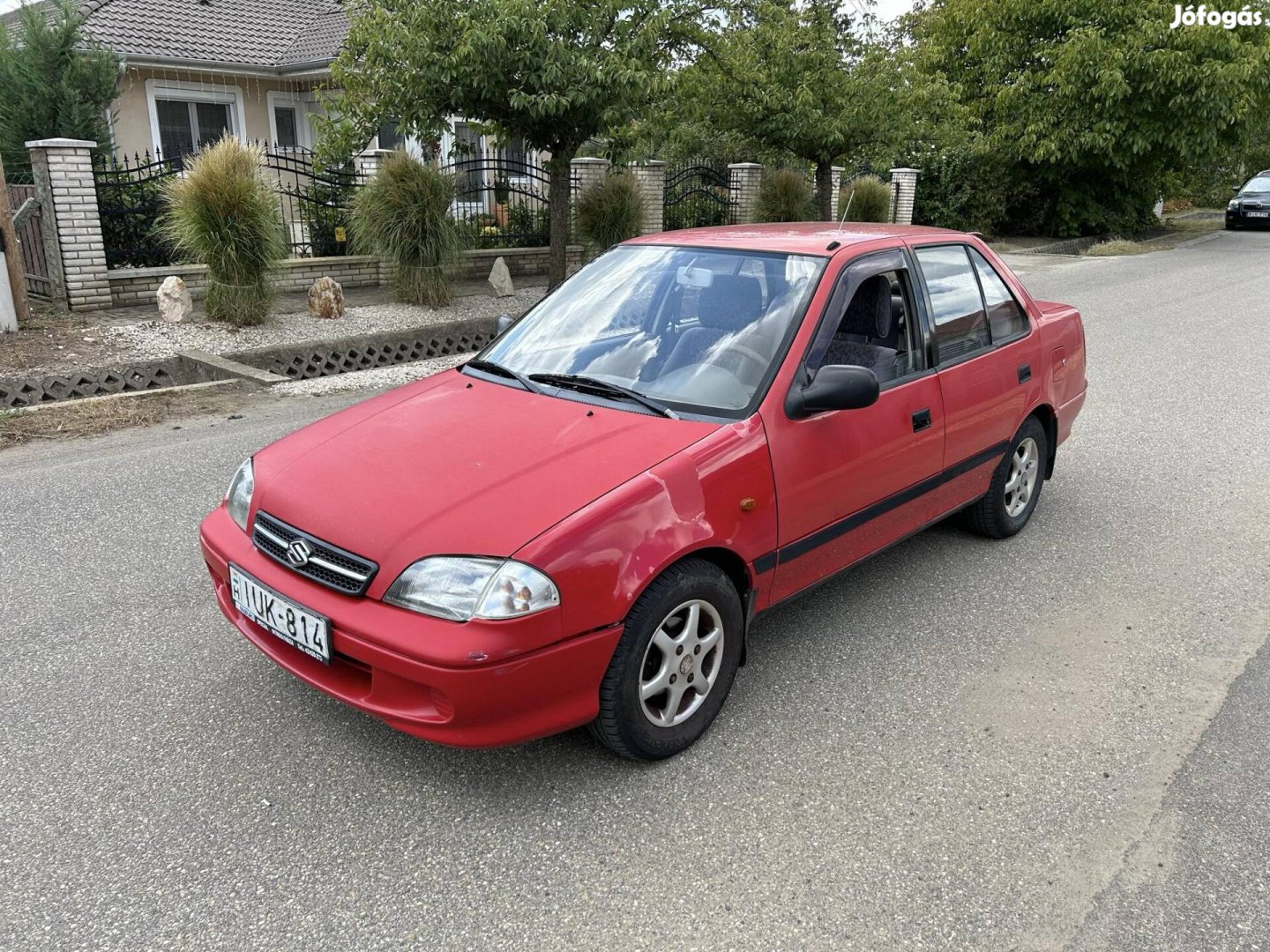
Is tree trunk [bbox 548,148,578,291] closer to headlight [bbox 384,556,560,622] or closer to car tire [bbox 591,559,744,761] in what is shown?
car tire [bbox 591,559,744,761]

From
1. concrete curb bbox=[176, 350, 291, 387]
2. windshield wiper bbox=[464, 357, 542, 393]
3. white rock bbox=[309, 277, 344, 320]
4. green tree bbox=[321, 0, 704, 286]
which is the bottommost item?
concrete curb bbox=[176, 350, 291, 387]

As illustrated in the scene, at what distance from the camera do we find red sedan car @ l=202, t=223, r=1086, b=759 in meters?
2.76

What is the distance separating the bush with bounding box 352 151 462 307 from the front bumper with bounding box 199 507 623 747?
33.0 ft

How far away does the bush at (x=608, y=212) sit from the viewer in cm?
1557

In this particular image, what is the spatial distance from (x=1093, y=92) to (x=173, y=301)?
788 inches

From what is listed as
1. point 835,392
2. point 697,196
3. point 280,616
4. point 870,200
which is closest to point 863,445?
point 835,392

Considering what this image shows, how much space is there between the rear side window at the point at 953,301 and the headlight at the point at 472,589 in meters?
2.31

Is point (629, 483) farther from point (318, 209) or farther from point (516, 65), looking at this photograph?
point (318, 209)

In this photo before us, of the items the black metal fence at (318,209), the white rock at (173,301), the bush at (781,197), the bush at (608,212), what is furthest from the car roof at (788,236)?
the bush at (781,197)

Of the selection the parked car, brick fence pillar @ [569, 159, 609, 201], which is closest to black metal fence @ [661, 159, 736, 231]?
brick fence pillar @ [569, 159, 609, 201]

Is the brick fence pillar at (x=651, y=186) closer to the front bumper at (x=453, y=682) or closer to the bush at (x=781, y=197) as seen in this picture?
the bush at (x=781, y=197)

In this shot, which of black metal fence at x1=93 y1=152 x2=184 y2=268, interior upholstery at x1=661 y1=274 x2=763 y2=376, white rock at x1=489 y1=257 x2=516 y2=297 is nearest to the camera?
interior upholstery at x1=661 y1=274 x2=763 y2=376

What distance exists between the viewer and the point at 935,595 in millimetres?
4430

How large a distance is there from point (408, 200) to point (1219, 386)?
8.99m
